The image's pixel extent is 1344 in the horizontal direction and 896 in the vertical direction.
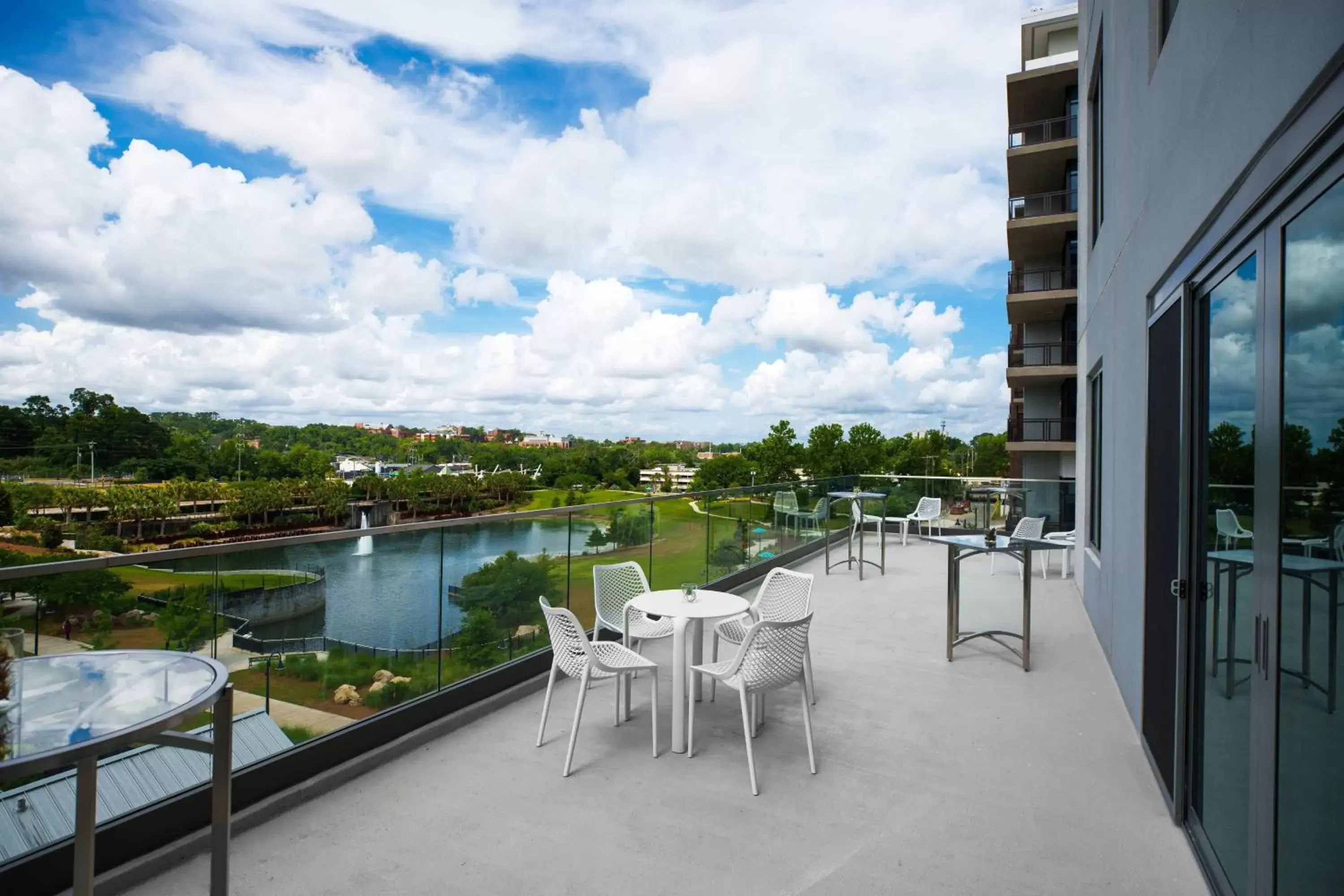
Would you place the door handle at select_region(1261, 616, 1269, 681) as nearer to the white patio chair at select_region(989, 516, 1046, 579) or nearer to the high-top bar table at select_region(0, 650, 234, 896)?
the high-top bar table at select_region(0, 650, 234, 896)

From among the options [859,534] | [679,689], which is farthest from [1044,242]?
[679,689]

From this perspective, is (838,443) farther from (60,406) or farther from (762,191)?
(60,406)

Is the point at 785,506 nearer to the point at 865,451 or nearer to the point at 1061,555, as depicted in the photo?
the point at 1061,555

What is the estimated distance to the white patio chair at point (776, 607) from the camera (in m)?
4.60

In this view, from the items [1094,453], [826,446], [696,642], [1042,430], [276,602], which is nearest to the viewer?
[276,602]

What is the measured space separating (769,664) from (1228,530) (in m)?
1.95

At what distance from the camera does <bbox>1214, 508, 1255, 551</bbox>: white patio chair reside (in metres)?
2.33

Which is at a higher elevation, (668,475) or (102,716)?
(102,716)

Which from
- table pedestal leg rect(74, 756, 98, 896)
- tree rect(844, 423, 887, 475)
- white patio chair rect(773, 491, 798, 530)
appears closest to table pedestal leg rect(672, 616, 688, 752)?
table pedestal leg rect(74, 756, 98, 896)

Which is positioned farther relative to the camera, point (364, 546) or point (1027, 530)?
point (1027, 530)

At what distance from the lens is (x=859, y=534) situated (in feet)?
33.8

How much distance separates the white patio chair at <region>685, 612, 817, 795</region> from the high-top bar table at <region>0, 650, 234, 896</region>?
2.12 meters

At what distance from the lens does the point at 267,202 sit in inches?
3848

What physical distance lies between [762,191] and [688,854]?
77.7 m
